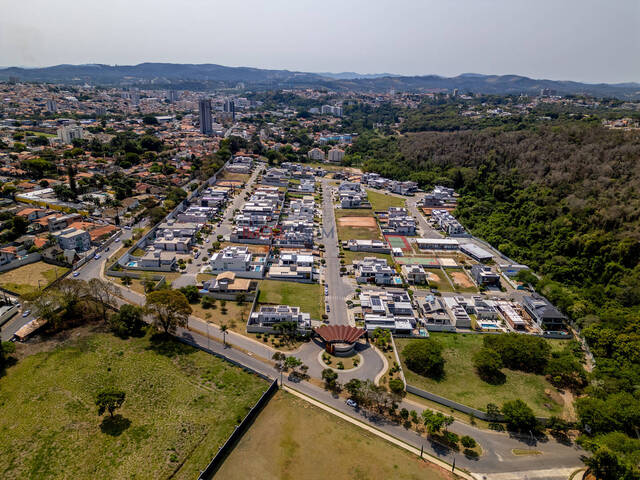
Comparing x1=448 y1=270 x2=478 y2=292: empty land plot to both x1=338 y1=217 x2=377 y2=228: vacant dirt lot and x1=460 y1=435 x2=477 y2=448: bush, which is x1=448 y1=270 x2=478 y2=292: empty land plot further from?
x1=460 y1=435 x2=477 y2=448: bush

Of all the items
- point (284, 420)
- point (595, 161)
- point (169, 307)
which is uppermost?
point (595, 161)

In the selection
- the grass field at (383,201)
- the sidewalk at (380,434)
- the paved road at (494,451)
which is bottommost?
the paved road at (494,451)

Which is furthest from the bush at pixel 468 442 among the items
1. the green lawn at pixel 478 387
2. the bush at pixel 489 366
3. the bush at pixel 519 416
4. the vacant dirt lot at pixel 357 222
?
the vacant dirt lot at pixel 357 222

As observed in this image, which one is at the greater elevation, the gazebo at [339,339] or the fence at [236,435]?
the gazebo at [339,339]

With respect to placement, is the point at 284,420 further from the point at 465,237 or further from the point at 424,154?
the point at 424,154

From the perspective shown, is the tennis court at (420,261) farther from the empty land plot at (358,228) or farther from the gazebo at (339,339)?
the gazebo at (339,339)

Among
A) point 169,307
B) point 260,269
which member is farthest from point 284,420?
point 260,269
